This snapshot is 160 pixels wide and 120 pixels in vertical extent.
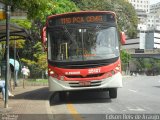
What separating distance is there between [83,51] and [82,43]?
1.16ft

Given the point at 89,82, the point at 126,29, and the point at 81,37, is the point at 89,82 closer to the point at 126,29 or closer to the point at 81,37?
the point at 81,37

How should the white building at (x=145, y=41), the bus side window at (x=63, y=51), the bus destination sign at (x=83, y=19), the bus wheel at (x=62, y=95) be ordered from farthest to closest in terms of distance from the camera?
1. the white building at (x=145, y=41)
2. the bus wheel at (x=62, y=95)
3. the bus destination sign at (x=83, y=19)
4. the bus side window at (x=63, y=51)

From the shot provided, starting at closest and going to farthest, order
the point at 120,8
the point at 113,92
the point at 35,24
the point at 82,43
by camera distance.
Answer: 1. the point at 82,43
2. the point at 113,92
3. the point at 35,24
4. the point at 120,8

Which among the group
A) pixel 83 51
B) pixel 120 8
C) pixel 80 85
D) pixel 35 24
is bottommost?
pixel 80 85

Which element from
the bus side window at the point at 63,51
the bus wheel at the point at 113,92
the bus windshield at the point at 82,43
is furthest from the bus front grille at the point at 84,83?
the bus wheel at the point at 113,92

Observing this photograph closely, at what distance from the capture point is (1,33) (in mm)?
16875

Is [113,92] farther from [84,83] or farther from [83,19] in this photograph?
[83,19]

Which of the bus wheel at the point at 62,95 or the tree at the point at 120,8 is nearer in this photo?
the bus wheel at the point at 62,95

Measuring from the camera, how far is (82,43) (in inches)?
607

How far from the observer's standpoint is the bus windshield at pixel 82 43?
1517 centimetres

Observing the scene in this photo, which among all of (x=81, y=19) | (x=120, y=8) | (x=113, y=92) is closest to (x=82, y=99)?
(x=113, y=92)

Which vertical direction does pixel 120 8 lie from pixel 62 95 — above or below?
above

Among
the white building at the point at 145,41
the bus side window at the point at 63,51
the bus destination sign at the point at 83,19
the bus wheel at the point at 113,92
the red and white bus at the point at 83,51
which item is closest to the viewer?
the red and white bus at the point at 83,51

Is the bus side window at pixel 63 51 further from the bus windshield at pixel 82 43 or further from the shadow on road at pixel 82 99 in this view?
the shadow on road at pixel 82 99
